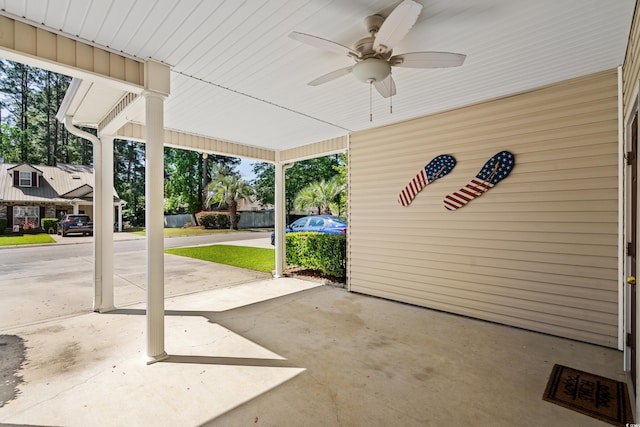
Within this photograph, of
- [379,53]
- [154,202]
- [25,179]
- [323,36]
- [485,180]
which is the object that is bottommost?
[154,202]

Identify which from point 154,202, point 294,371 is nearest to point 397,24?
point 154,202

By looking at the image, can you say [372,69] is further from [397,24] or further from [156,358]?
[156,358]

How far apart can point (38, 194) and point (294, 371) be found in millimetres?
21475

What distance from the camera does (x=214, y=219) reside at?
2055 centimetres

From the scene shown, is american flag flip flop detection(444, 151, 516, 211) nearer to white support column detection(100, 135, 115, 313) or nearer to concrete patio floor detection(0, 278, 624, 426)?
concrete patio floor detection(0, 278, 624, 426)

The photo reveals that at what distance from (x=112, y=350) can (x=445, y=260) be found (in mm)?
4299

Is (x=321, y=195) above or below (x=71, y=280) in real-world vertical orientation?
above

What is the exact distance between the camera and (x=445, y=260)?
14.2 feet

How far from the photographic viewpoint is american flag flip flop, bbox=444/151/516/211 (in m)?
3.79

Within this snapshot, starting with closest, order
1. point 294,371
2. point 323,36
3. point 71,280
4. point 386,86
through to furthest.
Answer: point 323,36 < point 294,371 < point 386,86 < point 71,280

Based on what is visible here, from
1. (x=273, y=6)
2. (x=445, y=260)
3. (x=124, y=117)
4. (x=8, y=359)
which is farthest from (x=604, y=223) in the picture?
(x=8, y=359)

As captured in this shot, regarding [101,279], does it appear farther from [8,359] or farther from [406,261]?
[406,261]

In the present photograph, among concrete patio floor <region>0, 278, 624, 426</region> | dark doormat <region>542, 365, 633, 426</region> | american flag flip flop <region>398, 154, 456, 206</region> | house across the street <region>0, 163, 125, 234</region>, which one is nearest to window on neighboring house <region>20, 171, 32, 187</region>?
house across the street <region>0, 163, 125, 234</region>

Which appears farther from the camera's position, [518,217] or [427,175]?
[427,175]
